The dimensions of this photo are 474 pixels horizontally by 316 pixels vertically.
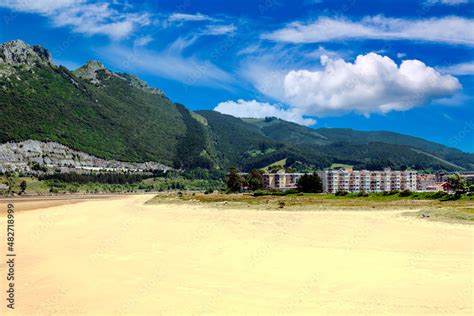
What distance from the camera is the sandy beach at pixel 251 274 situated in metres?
13.9

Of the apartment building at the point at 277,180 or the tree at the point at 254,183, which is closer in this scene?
the tree at the point at 254,183

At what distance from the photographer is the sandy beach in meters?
13.9

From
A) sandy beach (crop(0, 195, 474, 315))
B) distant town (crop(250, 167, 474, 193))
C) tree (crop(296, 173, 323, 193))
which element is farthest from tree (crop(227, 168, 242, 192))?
sandy beach (crop(0, 195, 474, 315))

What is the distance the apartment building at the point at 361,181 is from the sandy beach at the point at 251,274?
139636 millimetres

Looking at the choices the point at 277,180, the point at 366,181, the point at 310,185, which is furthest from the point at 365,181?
the point at 310,185

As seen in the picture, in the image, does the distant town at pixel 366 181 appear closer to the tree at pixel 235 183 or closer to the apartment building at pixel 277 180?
the apartment building at pixel 277 180

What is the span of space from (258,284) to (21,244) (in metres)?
19.6

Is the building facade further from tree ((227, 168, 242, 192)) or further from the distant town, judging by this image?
tree ((227, 168, 242, 192))

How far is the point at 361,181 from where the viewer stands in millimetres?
173000

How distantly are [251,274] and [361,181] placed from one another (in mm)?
162950

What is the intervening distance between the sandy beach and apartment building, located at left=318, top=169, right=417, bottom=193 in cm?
13964

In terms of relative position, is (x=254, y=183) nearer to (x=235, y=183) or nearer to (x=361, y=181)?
(x=235, y=183)

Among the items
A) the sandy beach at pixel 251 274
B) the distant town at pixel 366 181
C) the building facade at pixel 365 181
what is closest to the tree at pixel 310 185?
the distant town at pixel 366 181

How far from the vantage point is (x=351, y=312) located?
42.4ft
